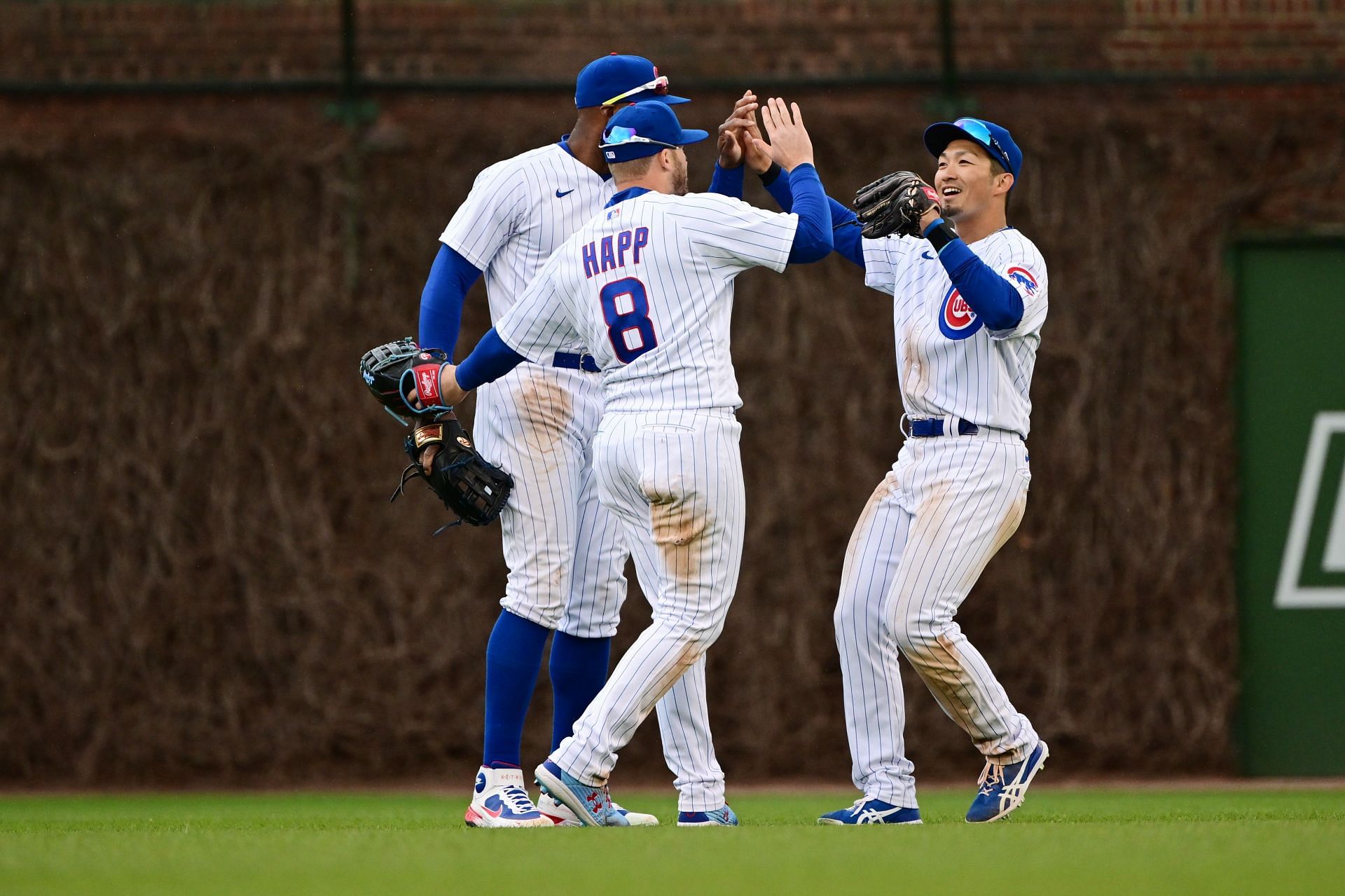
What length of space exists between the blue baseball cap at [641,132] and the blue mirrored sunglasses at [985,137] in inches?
34.8

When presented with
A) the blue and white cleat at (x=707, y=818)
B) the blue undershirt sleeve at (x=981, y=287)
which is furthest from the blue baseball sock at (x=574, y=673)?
the blue undershirt sleeve at (x=981, y=287)

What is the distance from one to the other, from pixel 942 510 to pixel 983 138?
1163 millimetres

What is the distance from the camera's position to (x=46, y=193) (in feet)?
26.3

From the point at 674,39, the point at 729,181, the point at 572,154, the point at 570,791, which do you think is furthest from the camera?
the point at 674,39

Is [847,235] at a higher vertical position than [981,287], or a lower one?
higher

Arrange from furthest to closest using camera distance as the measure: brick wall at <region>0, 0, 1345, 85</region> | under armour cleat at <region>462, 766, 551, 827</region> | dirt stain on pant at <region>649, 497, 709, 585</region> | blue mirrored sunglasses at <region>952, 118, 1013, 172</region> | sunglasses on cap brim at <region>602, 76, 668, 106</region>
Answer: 1. brick wall at <region>0, 0, 1345, 85</region>
2. sunglasses on cap brim at <region>602, 76, 668, 106</region>
3. blue mirrored sunglasses at <region>952, 118, 1013, 172</region>
4. under armour cleat at <region>462, 766, 551, 827</region>
5. dirt stain on pant at <region>649, 497, 709, 585</region>

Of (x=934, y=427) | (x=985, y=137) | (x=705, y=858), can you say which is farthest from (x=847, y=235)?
(x=705, y=858)

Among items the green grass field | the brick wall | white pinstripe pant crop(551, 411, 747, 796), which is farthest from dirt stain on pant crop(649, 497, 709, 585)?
the brick wall

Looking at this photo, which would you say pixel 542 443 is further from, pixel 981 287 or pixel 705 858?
pixel 705 858

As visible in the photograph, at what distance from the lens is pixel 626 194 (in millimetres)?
4816

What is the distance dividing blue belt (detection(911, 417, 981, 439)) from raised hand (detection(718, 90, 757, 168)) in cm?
97

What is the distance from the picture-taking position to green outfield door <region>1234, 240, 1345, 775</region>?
7.97 metres

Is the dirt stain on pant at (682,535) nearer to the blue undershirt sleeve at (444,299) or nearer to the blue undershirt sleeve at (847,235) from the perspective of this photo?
the blue undershirt sleeve at (444,299)

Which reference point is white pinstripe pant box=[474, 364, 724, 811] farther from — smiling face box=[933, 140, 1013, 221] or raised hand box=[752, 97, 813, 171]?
smiling face box=[933, 140, 1013, 221]
